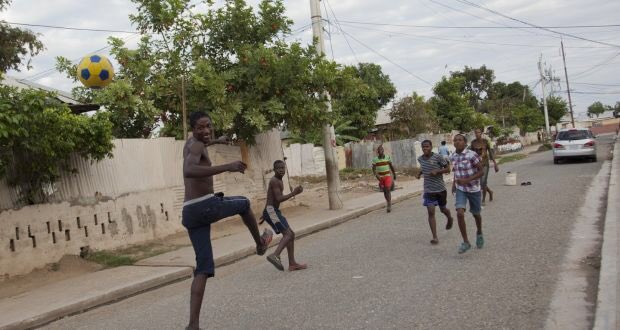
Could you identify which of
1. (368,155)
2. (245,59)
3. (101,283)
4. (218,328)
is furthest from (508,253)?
(368,155)

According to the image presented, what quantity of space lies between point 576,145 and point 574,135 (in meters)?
0.58

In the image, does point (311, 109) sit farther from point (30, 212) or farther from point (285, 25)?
point (30, 212)

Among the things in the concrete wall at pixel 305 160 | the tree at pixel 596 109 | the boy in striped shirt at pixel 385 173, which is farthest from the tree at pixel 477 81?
the tree at pixel 596 109

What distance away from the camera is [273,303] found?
6094 millimetres

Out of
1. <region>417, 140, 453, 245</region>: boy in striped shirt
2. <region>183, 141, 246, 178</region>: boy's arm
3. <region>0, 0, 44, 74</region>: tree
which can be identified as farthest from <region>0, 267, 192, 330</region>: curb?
<region>0, 0, 44, 74</region>: tree

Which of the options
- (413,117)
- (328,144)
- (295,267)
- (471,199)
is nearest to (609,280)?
(471,199)

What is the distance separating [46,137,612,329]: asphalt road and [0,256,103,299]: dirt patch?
2.03 meters

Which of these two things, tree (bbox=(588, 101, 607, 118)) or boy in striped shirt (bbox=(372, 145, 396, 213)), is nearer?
boy in striped shirt (bbox=(372, 145, 396, 213))

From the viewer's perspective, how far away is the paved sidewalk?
267 inches

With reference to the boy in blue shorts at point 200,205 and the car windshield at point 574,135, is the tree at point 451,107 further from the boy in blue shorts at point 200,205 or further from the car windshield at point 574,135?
the boy in blue shorts at point 200,205

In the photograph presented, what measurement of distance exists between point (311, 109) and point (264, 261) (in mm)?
5812

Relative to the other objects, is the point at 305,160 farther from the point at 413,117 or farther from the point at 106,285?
the point at 106,285

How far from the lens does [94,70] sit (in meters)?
9.84

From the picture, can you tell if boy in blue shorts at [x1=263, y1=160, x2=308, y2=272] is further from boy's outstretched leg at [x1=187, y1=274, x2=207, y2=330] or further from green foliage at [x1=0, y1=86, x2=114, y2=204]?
green foliage at [x1=0, y1=86, x2=114, y2=204]
